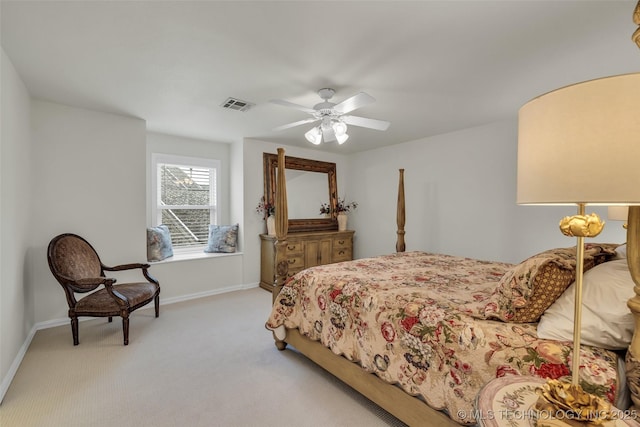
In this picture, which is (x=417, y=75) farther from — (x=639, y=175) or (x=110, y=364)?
(x=110, y=364)

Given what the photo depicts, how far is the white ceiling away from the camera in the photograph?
1.61 m

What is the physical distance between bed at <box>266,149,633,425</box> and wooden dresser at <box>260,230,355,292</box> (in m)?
2.00

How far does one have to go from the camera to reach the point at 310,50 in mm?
1969

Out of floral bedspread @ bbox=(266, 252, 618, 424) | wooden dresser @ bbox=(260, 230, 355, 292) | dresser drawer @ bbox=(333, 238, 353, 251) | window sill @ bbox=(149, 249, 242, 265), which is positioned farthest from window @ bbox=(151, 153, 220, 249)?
floral bedspread @ bbox=(266, 252, 618, 424)

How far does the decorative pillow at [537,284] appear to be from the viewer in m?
1.31

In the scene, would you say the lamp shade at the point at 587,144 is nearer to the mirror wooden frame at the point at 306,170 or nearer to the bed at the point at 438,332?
the bed at the point at 438,332

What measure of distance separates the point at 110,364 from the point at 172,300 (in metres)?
1.59

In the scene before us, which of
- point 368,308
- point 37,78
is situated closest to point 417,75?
point 368,308

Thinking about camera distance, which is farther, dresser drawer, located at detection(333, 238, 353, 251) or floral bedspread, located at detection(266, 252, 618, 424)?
dresser drawer, located at detection(333, 238, 353, 251)

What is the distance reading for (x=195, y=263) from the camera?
4094 mm

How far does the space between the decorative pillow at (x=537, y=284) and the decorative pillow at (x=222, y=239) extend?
3.82 m

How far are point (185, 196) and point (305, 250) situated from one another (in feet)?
6.88

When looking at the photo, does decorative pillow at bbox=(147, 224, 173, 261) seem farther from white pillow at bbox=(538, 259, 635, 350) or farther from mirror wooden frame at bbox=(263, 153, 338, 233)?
white pillow at bbox=(538, 259, 635, 350)

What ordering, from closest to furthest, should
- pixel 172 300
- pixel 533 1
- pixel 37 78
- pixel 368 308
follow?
pixel 533 1, pixel 368 308, pixel 37 78, pixel 172 300
